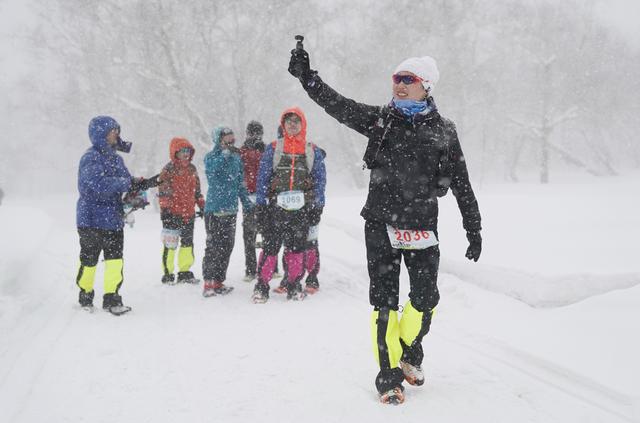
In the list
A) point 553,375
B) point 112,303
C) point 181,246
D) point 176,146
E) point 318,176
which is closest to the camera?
point 553,375

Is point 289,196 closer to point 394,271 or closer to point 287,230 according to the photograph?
point 287,230

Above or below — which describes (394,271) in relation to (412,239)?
below

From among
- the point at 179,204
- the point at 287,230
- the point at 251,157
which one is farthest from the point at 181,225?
the point at 287,230

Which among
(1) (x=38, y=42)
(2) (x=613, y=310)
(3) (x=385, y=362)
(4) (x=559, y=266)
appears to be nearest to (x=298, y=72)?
(3) (x=385, y=362)

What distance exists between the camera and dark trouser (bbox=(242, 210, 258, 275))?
7.24 meters

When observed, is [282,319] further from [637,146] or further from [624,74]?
[637,146]

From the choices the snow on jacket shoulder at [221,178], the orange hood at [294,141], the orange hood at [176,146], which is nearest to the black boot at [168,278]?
the snow on jacket shoulder at [221,178]

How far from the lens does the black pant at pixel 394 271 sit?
3.32m

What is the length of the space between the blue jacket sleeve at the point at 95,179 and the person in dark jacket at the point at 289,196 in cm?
163

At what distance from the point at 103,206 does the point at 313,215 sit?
8.14 ft

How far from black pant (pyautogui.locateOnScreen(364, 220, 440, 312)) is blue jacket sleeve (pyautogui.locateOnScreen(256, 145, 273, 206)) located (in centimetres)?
263

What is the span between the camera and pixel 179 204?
23.4 feet

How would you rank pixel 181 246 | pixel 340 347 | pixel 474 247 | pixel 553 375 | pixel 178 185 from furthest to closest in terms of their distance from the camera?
pixel 181 246 < pixel 178 185 < pixel 340 347 < pixel 553 375 < pixel 474 247

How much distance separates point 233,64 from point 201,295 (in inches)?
679
